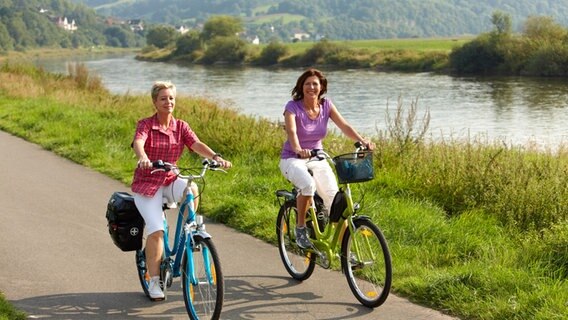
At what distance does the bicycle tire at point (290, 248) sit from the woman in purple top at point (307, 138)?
0.32 m

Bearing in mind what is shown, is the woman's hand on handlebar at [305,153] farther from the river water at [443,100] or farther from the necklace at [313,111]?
the river water at [443,100]

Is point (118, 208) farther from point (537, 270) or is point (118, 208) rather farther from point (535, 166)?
point (535, 166)

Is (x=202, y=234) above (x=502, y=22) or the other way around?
above

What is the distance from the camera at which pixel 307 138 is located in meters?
5.77

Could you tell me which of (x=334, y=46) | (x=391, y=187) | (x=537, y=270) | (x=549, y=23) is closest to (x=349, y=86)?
(x=549, y=23)

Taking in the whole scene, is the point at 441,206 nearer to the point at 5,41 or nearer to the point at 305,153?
the point at 305,153

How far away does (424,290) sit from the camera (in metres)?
5.39

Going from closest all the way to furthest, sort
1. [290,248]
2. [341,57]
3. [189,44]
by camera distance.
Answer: [290,248], [341,57], [189,44]

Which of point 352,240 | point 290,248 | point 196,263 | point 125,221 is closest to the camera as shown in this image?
point 196,263

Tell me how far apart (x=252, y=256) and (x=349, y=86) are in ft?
113

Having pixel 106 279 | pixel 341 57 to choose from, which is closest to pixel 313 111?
pixel 106 279

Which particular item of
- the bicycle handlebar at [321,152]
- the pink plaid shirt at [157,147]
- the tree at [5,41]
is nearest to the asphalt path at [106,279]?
the pink plaid shirt at [157,147]

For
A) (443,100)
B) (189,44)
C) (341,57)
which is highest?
(189,44)

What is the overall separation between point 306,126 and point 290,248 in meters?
1.18
